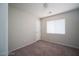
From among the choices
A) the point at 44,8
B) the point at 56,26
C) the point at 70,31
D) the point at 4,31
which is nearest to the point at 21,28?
the point at 4,31

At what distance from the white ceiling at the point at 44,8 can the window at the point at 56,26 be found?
0.65 ft

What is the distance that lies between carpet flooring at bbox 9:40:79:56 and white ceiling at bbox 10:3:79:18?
681 mm

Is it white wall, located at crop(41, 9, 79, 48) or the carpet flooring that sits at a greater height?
white wall, located at crop(41, 9, 79, 48)

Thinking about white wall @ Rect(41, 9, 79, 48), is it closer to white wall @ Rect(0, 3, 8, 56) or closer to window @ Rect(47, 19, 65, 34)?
window @ Rect(47, 19, 65, 34)

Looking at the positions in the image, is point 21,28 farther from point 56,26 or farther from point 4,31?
point 56,26

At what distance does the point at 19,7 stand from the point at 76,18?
128 centimetres

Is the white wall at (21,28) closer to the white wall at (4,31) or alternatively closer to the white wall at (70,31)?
the white wall at (4,31)

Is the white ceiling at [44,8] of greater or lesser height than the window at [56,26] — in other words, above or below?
above

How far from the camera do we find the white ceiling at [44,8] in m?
1.14

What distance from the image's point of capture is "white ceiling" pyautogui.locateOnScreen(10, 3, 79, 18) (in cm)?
114

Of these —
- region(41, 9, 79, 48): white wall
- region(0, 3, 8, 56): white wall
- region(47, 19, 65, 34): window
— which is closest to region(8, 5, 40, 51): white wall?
region(0, 3, 8, 56): white wall

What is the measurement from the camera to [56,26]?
122cm

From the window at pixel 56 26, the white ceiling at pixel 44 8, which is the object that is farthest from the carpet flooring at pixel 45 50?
the white ceiling at pixel 44 8

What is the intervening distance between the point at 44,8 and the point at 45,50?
952 millimetres
